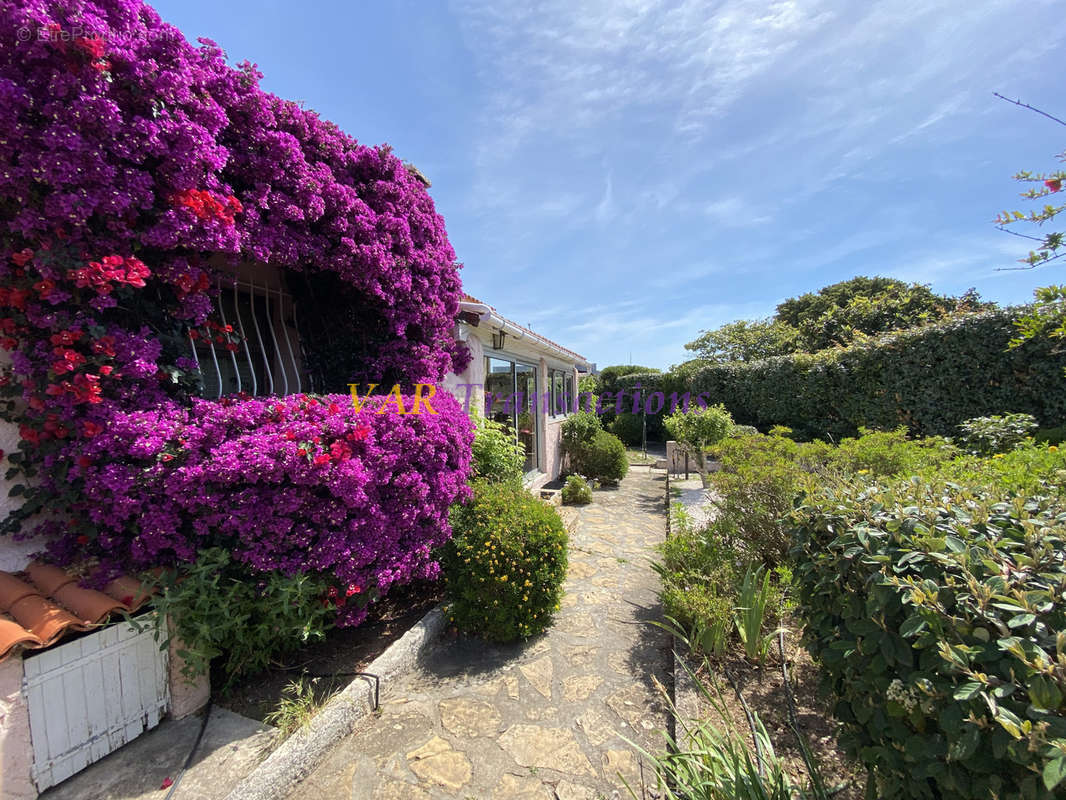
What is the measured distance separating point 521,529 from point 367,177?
13.4 ft

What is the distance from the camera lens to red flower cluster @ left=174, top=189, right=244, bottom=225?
2.91 m

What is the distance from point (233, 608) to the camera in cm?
284

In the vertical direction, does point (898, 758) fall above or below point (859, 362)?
below

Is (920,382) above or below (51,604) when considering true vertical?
above

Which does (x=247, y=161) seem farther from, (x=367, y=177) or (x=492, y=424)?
(x=492, y=424)

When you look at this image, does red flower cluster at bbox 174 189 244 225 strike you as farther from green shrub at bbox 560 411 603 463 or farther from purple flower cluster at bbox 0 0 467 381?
green shrub at bbox 560 411 603 463

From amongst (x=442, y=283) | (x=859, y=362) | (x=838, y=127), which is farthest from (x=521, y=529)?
(x=859, y=362)

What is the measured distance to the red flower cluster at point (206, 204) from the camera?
2.91m

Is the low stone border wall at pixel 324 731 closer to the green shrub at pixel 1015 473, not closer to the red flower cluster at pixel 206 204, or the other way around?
the red flower cluster at pixel 206 204

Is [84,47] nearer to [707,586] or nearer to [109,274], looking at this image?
[109,274]

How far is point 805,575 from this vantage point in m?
2.13

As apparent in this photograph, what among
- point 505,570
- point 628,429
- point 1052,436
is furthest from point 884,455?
point 628,429

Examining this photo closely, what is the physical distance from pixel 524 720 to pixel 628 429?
16932mm

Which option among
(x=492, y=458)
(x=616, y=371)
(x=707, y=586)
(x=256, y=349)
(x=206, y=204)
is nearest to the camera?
(x=206, y=204)
